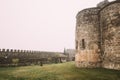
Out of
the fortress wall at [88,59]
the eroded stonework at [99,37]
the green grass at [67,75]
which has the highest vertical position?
the eroded stonework at [99,37]

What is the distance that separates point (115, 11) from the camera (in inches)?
448

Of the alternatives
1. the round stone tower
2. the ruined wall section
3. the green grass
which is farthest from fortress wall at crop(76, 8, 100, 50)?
the green grass

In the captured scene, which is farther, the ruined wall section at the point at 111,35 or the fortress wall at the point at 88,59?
the fortress wall at the point at 88,59

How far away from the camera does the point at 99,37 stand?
1348 cm

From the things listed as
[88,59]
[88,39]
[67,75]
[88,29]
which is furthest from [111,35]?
[67,75]

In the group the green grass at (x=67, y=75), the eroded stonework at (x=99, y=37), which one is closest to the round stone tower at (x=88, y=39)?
the eroded stonework at (x=99, y=37)

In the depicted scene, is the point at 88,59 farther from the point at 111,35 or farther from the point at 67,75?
the point at 67,75

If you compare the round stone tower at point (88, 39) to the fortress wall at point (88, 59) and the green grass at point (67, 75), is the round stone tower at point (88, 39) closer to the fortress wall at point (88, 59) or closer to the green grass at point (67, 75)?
the fortress wall at point (88, 59)

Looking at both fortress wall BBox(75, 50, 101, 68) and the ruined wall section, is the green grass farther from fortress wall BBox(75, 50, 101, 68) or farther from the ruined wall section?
fortress wall BBox(75, 50, 101, 68)

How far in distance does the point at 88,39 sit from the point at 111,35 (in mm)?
2673

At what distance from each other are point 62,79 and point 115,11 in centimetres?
655

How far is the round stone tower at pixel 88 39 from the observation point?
44.3 ft

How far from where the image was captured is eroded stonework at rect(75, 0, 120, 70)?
37.0ft

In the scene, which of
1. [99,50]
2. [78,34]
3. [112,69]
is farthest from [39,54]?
[112,69]
